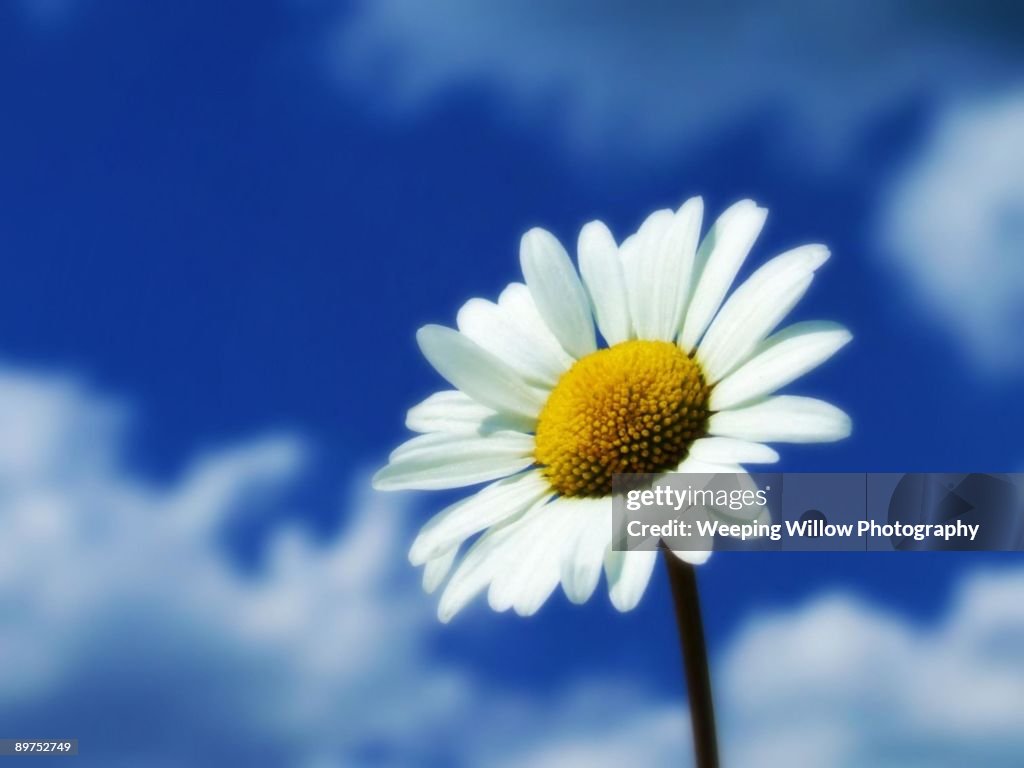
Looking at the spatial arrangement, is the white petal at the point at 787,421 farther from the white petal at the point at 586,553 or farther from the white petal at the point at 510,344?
the white petal at the point at 510,344

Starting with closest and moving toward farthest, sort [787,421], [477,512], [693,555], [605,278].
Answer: [693,555]
[787,421]
[477,512]
[605,278]

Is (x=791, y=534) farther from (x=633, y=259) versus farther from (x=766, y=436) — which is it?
(x=633, y=259)

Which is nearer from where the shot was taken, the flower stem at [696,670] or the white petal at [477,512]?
the flower stem at [696,670]

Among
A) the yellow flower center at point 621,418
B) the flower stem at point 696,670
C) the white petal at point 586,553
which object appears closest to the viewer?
the flower stem at point 696,670

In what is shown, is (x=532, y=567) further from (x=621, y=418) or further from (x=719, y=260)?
(x=719, y=260)

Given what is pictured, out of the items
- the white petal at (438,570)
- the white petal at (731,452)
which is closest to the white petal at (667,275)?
the white petal at (731,452)

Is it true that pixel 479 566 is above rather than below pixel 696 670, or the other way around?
above

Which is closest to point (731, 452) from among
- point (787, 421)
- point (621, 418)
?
point (787, 421)
